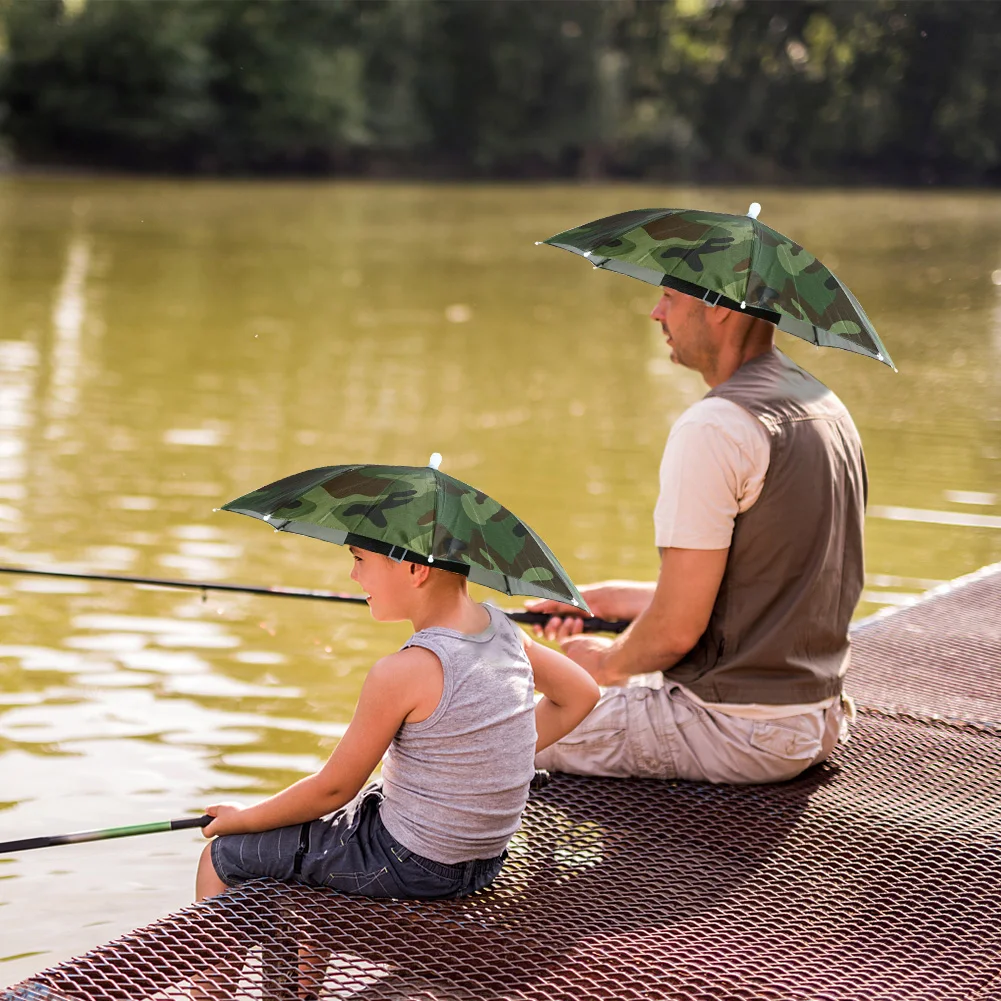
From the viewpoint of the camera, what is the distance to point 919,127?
44656 millimetres

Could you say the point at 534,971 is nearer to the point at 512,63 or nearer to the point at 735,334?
the point at 735,334

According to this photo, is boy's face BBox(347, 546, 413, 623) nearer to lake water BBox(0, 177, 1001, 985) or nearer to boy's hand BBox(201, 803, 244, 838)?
boy's hand BBox(201, 803, 244, 838)

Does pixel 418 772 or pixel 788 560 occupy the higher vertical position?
pixel 788 560

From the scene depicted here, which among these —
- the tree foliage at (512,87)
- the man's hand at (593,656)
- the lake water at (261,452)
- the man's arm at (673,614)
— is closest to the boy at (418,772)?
the man's arm at (673,614)

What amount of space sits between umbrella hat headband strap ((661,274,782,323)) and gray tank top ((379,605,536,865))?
79 centimetres

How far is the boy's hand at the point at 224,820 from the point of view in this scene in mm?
2791

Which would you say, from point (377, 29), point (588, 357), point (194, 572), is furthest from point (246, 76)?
point (194, 572)

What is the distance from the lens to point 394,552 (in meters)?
2.49

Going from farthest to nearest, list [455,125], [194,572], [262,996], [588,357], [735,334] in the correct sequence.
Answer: [455,125] < [588,357] < [194,572] < [735,334] < [262,996]

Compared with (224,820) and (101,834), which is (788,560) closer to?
(224,820)

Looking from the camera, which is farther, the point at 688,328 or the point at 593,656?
the point at 593,656

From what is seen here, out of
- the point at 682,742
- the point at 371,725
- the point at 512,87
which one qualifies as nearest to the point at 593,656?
the point at 682,742

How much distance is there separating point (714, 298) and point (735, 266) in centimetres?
8

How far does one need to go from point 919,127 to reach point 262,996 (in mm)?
45143
